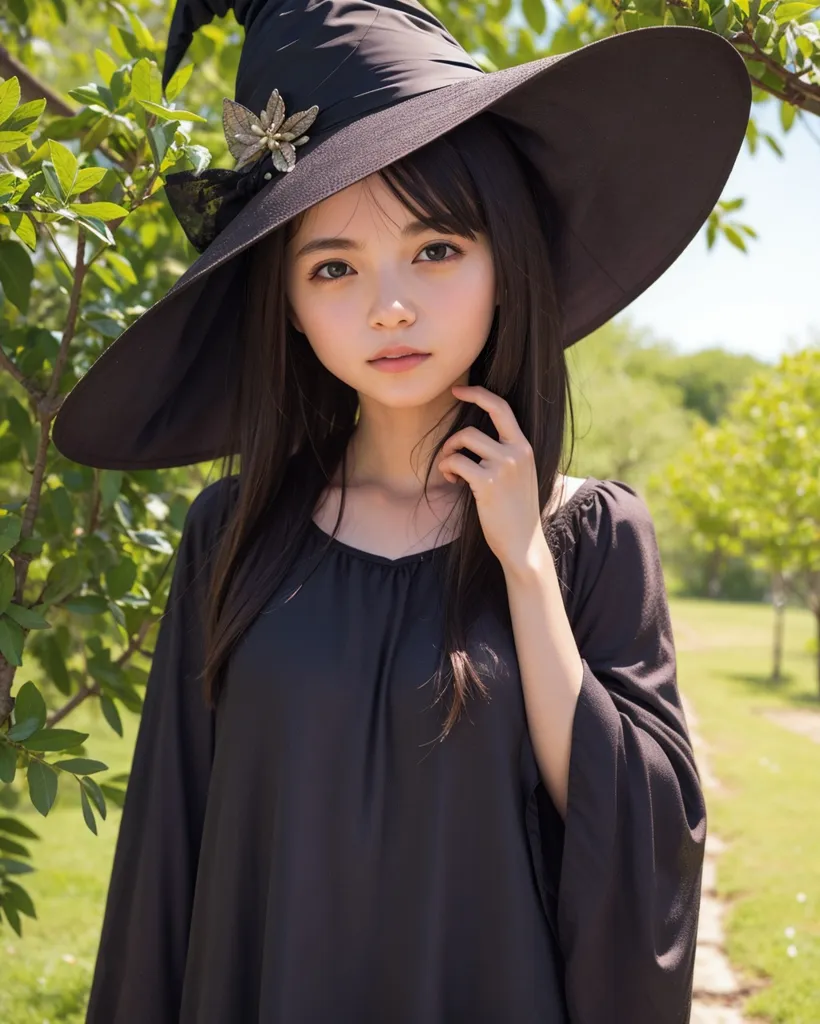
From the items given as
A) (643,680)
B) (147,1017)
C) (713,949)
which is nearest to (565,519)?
(643,680)

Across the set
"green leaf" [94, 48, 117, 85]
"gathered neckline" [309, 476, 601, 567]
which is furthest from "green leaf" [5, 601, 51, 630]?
"green leaf" [94, 48, 117, 85]

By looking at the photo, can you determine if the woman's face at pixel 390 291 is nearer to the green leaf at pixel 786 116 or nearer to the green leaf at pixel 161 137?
the green leaf at pixel 161 137

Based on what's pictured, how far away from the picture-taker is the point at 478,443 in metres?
1.85

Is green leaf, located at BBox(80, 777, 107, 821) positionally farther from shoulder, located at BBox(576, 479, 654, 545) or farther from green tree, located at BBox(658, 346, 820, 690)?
green tree, located at BBox(658, 346, 820, 690)

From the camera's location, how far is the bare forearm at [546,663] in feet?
5.60

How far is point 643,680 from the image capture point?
5.97 feet

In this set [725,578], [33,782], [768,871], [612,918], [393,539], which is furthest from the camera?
[725,578]

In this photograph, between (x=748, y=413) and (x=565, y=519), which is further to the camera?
(x=748, y=413)

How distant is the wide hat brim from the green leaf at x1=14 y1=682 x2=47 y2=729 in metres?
0.44

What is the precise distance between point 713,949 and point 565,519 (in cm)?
349

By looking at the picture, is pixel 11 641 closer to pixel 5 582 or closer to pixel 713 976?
pixel 5 582

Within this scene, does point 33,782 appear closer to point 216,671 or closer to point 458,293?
point 216,671

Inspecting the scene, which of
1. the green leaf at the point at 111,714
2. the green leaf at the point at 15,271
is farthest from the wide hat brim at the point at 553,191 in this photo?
the green leaf at the point at 111,714

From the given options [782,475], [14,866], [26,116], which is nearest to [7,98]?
[26,116]
